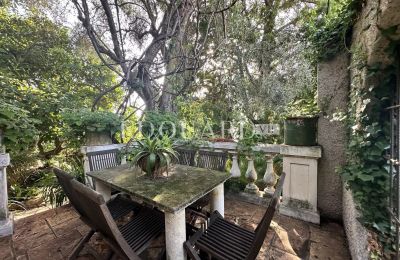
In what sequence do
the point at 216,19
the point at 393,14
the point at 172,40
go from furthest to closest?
the point at 172,40 → the point at 216,19 → the point at 393,14

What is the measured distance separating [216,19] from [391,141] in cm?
342

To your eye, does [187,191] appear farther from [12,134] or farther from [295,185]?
[12,134]

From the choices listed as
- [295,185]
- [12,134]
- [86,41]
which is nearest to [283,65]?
[295,185]

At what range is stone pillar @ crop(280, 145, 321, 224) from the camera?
214 cm

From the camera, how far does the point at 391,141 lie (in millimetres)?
1163

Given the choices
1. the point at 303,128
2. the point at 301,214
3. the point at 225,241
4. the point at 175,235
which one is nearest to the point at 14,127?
the point at 175,235

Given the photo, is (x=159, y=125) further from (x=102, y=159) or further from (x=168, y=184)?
(x=168, y=184)

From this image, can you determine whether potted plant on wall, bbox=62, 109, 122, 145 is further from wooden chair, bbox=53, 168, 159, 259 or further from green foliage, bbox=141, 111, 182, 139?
wooden chair, bbox=53, 168, 159, 259

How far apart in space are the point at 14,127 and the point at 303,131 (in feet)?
11.0

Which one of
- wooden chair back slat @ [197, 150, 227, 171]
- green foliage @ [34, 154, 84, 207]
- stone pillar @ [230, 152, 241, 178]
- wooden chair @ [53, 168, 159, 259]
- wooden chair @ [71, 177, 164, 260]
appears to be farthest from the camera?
green foliage @ [34, 154, 84, 207]

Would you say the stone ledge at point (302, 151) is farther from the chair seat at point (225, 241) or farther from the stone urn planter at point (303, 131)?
the chair seat at point (225, 241)

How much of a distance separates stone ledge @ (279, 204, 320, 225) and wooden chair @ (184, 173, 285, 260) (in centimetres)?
113

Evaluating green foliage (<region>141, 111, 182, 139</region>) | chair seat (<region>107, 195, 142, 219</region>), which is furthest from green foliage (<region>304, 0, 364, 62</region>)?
chair seat (<region>107, 195, 142, 219</region>)

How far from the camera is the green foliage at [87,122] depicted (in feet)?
9.11
